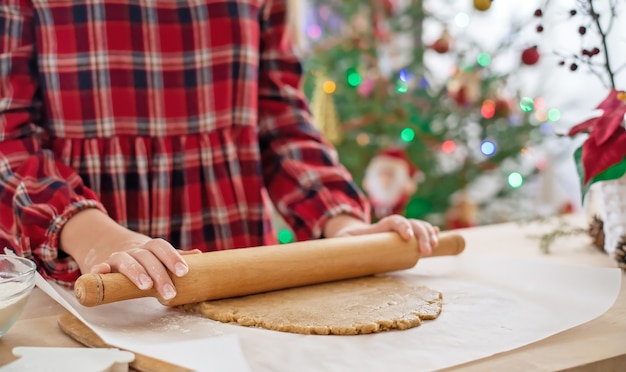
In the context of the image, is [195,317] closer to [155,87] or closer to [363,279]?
[363,279]

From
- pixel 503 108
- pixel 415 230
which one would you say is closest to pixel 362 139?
pixel 503 108

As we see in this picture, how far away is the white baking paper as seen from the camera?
68cm

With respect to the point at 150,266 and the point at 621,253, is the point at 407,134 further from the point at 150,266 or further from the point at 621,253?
the point at 150,266

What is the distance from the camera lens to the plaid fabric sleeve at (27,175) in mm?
954

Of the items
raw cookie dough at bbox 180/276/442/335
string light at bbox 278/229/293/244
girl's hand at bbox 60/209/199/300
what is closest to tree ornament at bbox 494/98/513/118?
string light at bbox 278/229/293/244

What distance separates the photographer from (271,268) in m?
0.89

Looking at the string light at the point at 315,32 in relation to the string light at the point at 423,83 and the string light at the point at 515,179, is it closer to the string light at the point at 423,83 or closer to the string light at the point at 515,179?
the string light at the point at 423,83

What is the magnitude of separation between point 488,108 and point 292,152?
5.03ft

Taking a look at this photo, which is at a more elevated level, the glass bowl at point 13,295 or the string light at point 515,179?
the glass bowl at point 13,295

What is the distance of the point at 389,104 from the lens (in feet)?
8.62

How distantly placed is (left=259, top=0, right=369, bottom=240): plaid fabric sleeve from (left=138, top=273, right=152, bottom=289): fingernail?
16.7 inches

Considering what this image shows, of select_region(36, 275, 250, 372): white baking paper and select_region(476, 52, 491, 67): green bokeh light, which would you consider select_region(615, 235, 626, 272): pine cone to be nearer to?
select_region(36, 275, 250, 372): white baking paper

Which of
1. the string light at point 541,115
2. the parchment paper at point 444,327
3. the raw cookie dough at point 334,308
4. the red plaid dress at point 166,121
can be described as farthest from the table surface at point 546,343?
the string light at point 541,115

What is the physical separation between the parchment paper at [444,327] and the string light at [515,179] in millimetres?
1778
